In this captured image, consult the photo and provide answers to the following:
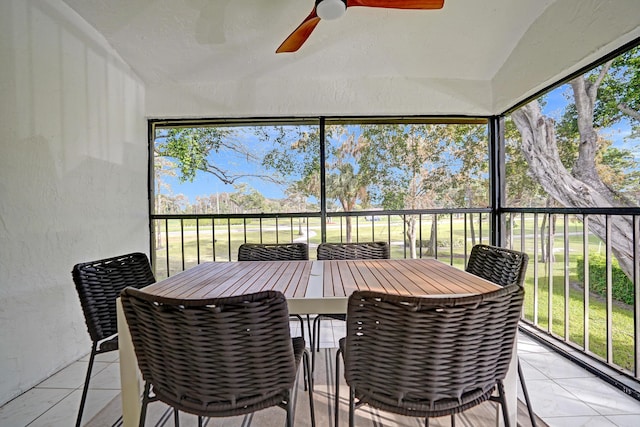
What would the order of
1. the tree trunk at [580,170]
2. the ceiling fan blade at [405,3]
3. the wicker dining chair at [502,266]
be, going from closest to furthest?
the wicker dining chair at [502,266] < the ceiling fan blade at [405,3] < the tree trunk at [580,170]

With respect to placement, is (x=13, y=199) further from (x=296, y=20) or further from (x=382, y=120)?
(x=382, y=120)

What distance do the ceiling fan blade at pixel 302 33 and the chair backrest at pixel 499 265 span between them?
1.77 metres

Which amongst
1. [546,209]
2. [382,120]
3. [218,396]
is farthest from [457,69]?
[218,396]

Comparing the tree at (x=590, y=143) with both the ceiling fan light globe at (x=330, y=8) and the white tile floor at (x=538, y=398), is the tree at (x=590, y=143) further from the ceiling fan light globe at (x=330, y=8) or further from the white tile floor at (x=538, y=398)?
the ceiling fan light globe at (x=330, y=8)

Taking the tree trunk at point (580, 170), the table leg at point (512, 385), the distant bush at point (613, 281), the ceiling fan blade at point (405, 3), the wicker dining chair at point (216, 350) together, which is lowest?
the distant bush at point (613, 281)

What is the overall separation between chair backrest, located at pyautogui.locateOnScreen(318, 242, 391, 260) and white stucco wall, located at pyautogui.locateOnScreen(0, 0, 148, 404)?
6.31 ft

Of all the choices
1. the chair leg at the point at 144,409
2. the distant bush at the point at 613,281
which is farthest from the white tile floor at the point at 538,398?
the distant bush at the point at 613,281

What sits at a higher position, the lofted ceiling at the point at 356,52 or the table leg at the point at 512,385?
the lofted ceiling at the point at 356,52

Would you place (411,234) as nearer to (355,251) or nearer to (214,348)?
(355,251)

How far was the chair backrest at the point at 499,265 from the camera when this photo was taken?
1.55m

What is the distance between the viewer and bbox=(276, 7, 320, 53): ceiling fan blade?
6.60ft

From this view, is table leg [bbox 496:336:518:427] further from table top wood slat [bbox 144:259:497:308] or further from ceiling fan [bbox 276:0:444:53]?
ceiling fan [bbox 276:0:444:53]

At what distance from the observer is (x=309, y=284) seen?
1528 mm

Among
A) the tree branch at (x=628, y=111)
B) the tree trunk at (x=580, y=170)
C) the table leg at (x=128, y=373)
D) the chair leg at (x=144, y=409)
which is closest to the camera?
the chair leg at (x=144, y=409)
